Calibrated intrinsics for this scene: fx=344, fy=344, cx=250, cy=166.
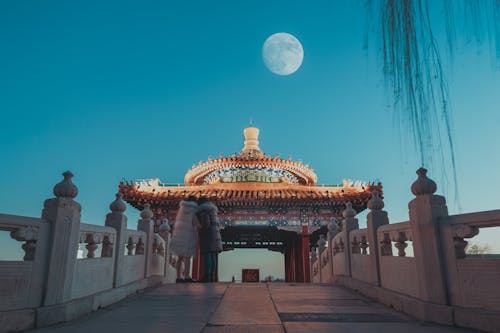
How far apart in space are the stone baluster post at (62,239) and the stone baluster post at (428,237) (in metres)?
4.03

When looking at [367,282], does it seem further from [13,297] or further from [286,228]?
[286,228]

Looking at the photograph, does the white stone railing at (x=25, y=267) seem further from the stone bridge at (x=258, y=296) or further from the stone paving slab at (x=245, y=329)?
the stone paving slab at (x=245, y=329)

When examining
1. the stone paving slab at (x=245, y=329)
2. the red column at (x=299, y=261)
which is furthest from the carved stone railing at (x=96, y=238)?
the red column at (x=299, y=261)

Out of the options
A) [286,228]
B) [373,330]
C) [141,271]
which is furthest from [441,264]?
[286,228]

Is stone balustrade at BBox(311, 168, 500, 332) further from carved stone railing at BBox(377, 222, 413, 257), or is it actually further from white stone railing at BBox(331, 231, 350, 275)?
white stone railing at BBox(331, 231, 350, 275)

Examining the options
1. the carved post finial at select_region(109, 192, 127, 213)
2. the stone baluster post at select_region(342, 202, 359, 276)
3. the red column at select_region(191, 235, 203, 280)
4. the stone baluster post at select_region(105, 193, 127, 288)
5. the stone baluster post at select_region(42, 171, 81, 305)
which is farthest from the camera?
the red column at select_region(191, 235, 203, 280)

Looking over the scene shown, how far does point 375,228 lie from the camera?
5523 mm

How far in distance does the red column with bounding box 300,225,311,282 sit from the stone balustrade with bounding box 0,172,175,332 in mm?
8713

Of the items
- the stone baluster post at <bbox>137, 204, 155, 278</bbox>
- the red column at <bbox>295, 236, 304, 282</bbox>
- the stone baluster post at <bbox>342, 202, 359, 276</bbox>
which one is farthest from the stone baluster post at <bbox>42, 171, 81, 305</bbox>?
the red column at <bbox>295, 236, 304, 282</bbox>

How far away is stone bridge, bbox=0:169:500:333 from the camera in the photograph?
132 inches

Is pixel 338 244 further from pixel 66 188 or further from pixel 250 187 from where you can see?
pixel 250 187

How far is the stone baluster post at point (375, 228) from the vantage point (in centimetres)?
542

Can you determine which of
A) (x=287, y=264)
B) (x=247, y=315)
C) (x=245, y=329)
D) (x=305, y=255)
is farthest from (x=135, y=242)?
(x=287, y=264)

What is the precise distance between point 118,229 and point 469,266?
4802 millimetres
